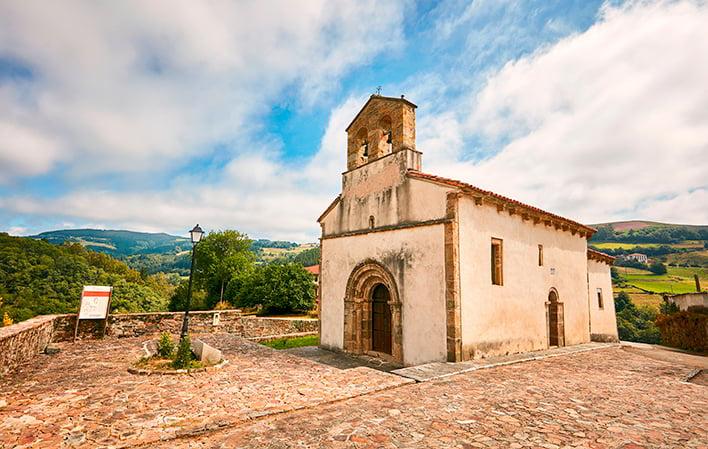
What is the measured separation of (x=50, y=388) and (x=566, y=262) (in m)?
17.8

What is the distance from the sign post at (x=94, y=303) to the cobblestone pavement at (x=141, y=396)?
129 inches

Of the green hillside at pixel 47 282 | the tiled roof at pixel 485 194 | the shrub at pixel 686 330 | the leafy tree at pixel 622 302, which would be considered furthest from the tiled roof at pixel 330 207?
the leafy tree at pixel 622 302

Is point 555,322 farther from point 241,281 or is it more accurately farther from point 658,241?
point 658,241

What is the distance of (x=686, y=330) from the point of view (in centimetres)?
1927

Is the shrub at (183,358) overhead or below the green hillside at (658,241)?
below

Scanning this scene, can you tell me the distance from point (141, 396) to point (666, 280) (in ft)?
235

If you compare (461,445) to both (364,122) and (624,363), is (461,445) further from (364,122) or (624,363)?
(364,122)

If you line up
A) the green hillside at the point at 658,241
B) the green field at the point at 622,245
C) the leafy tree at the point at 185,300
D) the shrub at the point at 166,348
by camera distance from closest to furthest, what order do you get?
the shrub at the point at 166,348
the leafy tree at the point at 185,300
the green hillside at the point at 658,241
the green field at the point at 622,245

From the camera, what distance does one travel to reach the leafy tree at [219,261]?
141ft

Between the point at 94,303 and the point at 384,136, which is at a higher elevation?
the point at 384,136

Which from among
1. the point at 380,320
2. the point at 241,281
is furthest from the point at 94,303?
the point at 241,281

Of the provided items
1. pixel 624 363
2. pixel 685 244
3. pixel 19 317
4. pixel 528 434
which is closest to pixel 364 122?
pixel 528 434

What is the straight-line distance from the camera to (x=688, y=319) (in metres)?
19.2

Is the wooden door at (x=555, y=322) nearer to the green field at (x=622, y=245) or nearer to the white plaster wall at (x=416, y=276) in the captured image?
the white plaster wall at (x=416, y=276)
